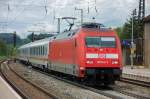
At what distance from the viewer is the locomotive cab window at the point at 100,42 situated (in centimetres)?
2380

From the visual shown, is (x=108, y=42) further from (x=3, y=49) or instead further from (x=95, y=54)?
(x=3, y=49)

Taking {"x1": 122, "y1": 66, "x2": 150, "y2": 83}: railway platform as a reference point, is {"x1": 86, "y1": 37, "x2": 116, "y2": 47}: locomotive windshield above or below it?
above

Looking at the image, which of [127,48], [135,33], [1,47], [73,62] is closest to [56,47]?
[73,62]

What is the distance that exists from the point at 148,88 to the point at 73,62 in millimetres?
4201

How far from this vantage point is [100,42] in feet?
78.5

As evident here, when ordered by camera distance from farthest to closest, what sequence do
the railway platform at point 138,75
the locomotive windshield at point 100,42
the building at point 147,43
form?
the building at point 147,43, the railway platform at point 138,75, the locomotive windshield at point 100,42

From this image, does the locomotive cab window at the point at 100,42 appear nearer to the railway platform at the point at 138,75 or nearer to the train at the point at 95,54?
the train at the point at 95,54

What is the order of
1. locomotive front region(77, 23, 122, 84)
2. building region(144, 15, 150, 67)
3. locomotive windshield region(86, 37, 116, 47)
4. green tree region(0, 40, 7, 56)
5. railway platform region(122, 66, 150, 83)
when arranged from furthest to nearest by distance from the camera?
green tree region(0, 40, 7, 56), building region(144, 15, 150, 67), railway platform region(122, 66, 150, 83), locomotive windshield region(86, 37, 116, 47), locomotive front region(77, 23, 122, 84)

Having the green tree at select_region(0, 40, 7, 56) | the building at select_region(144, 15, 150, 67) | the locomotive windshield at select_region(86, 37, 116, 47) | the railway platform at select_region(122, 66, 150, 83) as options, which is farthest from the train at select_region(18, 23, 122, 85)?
the green tree at select_region(0, 40, 7, 56)

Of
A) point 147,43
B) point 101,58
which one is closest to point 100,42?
point 101,58

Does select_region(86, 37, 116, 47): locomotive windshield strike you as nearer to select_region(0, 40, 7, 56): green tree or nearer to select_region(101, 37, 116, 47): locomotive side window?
select_region(101, 37, 116, 47): locomotive side window

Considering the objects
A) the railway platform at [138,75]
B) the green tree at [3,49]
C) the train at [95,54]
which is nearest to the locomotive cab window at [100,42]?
the train at [95,54]

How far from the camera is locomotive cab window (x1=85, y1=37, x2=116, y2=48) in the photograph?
23.8 meters

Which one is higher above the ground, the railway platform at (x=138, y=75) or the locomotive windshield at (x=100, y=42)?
the locomotive windshield at (x=100, y=42)
